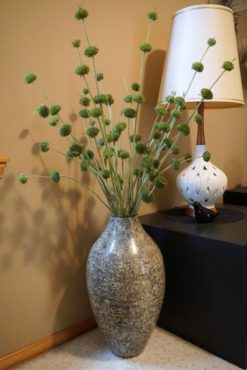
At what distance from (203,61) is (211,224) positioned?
0.50 meters

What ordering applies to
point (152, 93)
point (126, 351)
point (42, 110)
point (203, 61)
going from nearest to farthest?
point (42, 110), point (126, 351), point (203, 61), point (152, 93)

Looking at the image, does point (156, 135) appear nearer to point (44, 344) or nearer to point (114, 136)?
point (114, 136)

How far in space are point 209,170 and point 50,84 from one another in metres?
0.57

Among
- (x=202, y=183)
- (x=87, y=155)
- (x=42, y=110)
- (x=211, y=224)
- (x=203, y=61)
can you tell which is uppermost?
(x=203, y=61)


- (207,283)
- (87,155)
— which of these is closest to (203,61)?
(87,155)

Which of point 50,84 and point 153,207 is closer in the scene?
Result: point 50,84

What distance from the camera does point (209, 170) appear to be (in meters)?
1.05

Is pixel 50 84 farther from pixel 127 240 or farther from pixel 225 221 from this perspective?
pixel 225 221

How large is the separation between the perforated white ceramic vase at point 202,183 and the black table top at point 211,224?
0.24 feet

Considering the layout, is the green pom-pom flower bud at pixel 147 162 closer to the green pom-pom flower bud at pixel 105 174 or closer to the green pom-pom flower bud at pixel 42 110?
the green pom-pom flower bud at pixel 105 174

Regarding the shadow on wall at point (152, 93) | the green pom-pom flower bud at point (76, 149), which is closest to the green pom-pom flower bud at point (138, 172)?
the green pom-pom flower bud at point (76, 149)

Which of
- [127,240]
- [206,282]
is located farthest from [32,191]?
[206,282]

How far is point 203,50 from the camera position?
973 mm

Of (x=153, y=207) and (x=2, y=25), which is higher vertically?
(x=2, y=25)
